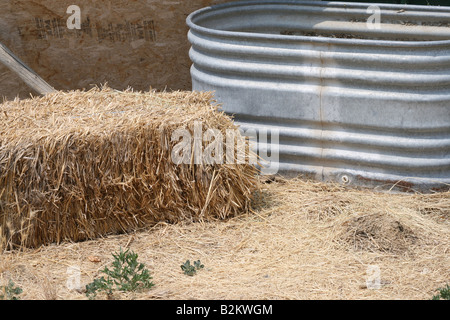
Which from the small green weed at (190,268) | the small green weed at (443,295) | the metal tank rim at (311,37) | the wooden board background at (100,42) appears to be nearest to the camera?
the small green weed at (443,295)

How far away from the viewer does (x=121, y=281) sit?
2.99 m

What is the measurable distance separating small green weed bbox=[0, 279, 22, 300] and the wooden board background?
2.45 meters

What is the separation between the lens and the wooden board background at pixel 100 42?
4.98 meters

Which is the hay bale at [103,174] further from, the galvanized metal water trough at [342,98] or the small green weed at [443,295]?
the small green weed at [443,295]

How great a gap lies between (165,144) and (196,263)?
2.35ft

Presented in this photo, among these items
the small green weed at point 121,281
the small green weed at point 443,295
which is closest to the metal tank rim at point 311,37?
the small green weed at point 443,295

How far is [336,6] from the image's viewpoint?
4.73 meters

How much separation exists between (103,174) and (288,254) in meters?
1.09

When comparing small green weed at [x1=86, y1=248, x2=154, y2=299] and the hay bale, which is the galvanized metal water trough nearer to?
the hay bale

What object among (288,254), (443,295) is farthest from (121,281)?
(443,295)

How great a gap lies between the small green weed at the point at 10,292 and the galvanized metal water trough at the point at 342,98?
1833 millimetres

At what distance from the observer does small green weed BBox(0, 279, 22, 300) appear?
2.93 m

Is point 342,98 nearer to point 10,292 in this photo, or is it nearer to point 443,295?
point 443,295

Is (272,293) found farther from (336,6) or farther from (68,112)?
(336,6)
